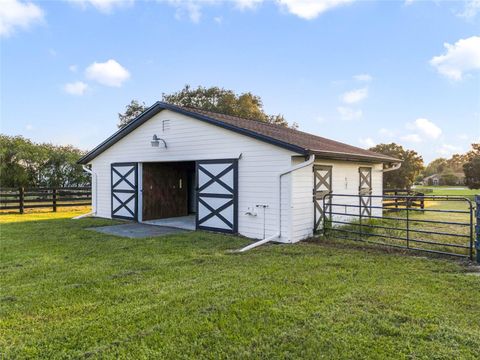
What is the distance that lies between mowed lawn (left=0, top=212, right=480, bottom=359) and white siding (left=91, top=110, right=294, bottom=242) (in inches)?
58.3

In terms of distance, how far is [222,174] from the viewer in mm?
8250

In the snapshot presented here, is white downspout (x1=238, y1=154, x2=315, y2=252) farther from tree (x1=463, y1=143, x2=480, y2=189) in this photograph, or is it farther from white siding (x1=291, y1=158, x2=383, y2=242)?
tree (x1=463, y1=143, x2=480, y2=189)

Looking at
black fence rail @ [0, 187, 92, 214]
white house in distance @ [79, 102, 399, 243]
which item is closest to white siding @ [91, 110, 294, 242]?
white house in distance @ [79, 102, 399, 243]

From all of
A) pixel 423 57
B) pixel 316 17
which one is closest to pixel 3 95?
pixel 316 17

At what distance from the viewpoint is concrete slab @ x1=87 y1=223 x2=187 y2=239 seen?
8180 mm

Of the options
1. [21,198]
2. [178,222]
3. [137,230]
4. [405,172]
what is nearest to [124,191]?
[178,222]

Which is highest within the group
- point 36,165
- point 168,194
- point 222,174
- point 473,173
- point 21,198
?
point 36,165

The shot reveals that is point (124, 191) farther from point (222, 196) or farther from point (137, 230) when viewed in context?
point (222, 196)

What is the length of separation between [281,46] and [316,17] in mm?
1848

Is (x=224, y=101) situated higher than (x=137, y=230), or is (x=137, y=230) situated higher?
(x=224, y=101)

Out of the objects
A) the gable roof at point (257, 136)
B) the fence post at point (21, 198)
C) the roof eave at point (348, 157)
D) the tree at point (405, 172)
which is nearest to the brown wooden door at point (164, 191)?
the gable roof at point (257, 136)

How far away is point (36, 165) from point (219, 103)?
561 inches

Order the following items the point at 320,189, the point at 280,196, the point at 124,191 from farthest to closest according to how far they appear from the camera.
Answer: the point at 124,191 < the point at 320,189 < the point at 280,196

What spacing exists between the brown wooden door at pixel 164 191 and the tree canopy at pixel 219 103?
16.0 m
